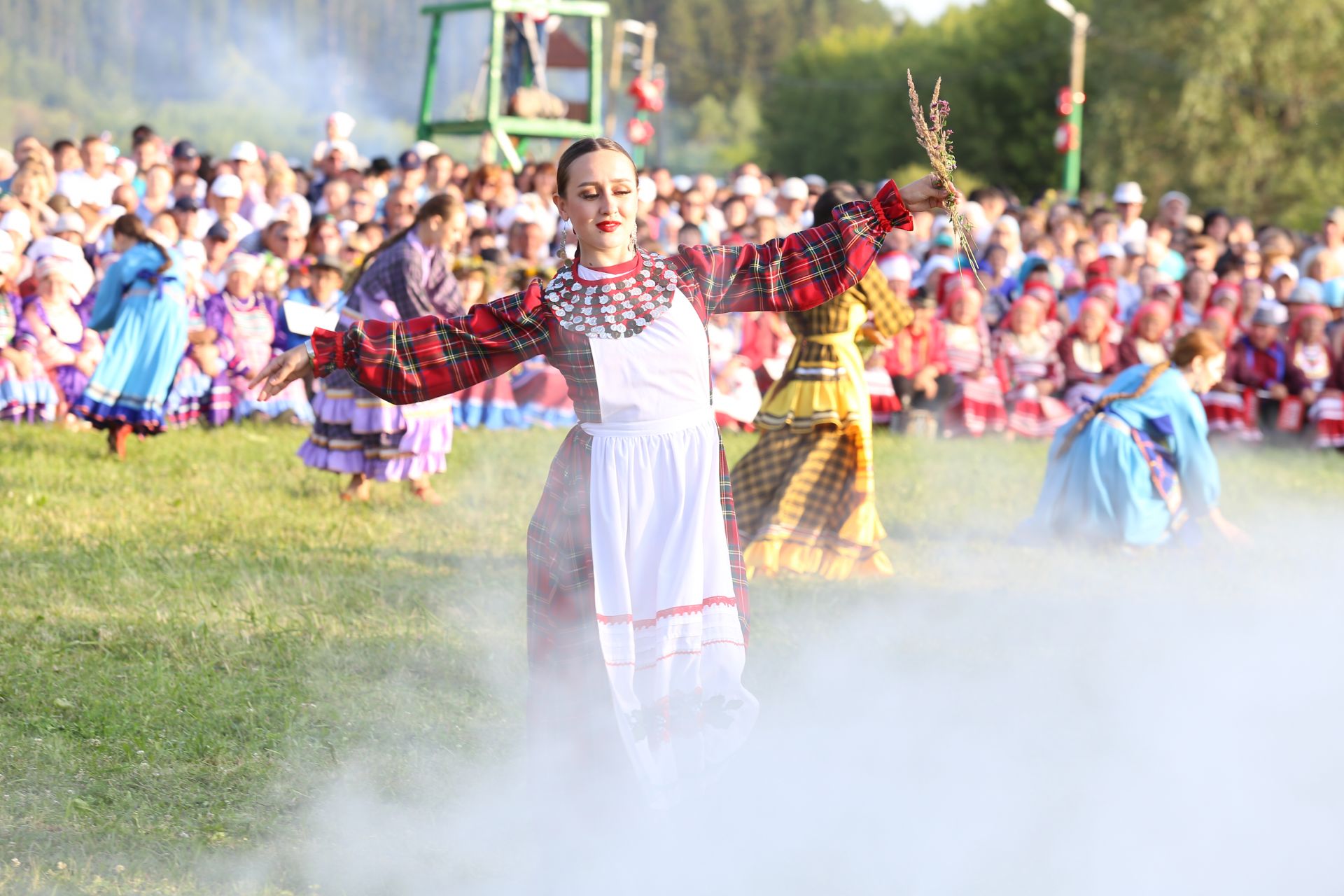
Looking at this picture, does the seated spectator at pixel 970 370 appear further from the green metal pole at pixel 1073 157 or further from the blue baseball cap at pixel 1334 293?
the green metal pole at pixel 1073 157

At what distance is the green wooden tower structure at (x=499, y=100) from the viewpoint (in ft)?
61.5

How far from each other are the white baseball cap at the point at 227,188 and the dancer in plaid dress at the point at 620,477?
28.3 feet

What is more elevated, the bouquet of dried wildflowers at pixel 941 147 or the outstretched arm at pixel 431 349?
the bouquet of dried wildflowers at pixel 941 147

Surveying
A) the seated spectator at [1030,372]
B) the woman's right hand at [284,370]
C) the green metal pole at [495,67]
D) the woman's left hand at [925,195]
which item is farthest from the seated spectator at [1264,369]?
the woman's right hand at [284,370]

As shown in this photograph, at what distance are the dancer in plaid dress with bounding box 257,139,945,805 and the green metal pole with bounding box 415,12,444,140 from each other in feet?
57.7

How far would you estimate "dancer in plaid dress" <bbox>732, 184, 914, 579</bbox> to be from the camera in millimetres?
6766

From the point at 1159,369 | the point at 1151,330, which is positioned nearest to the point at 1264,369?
the point at 1151,330

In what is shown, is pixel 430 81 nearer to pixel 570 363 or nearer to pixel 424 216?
pixel 424 216

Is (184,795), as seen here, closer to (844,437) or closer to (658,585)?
(658,585)

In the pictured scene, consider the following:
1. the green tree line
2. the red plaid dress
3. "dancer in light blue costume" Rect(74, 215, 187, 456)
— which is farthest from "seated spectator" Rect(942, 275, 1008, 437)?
the red plaid dress

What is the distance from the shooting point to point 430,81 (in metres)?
21.1

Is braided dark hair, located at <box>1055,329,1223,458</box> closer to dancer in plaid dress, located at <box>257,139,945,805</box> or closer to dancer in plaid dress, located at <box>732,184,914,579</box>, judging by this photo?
dancer in plaid dress, located at <box>732,184,914,579</box>

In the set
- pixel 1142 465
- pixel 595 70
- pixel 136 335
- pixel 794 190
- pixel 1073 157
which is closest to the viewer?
pixel 1142 465

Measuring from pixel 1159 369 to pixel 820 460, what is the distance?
2.24 m
